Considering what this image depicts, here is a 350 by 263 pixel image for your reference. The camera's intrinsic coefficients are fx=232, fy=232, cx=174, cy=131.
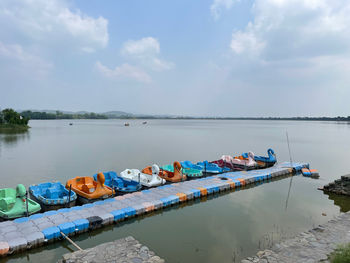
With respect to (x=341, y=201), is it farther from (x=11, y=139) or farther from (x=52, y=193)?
(x=11, y=139)

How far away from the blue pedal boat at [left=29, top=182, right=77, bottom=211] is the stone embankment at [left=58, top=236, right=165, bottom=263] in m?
4.70

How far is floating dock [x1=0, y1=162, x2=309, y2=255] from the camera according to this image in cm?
771

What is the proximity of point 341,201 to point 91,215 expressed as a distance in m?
13.4

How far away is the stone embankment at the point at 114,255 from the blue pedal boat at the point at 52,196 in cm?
470

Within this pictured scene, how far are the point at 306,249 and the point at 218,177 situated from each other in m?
9.63

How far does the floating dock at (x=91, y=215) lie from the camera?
771 centimetres

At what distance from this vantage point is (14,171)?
20781 mm

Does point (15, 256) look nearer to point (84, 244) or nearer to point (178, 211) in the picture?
point (84, 244)

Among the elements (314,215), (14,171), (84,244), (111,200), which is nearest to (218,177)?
(314,215)

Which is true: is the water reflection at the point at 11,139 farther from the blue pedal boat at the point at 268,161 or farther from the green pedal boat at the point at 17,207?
the blue pedal boat at the point at 268,161

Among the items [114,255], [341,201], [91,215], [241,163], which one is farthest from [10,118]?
[341,201]

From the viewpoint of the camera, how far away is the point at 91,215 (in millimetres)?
9492

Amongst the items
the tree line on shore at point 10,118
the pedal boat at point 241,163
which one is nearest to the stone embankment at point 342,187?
the pedal boat at point 241,163

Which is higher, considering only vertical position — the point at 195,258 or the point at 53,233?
the point at 53,233
